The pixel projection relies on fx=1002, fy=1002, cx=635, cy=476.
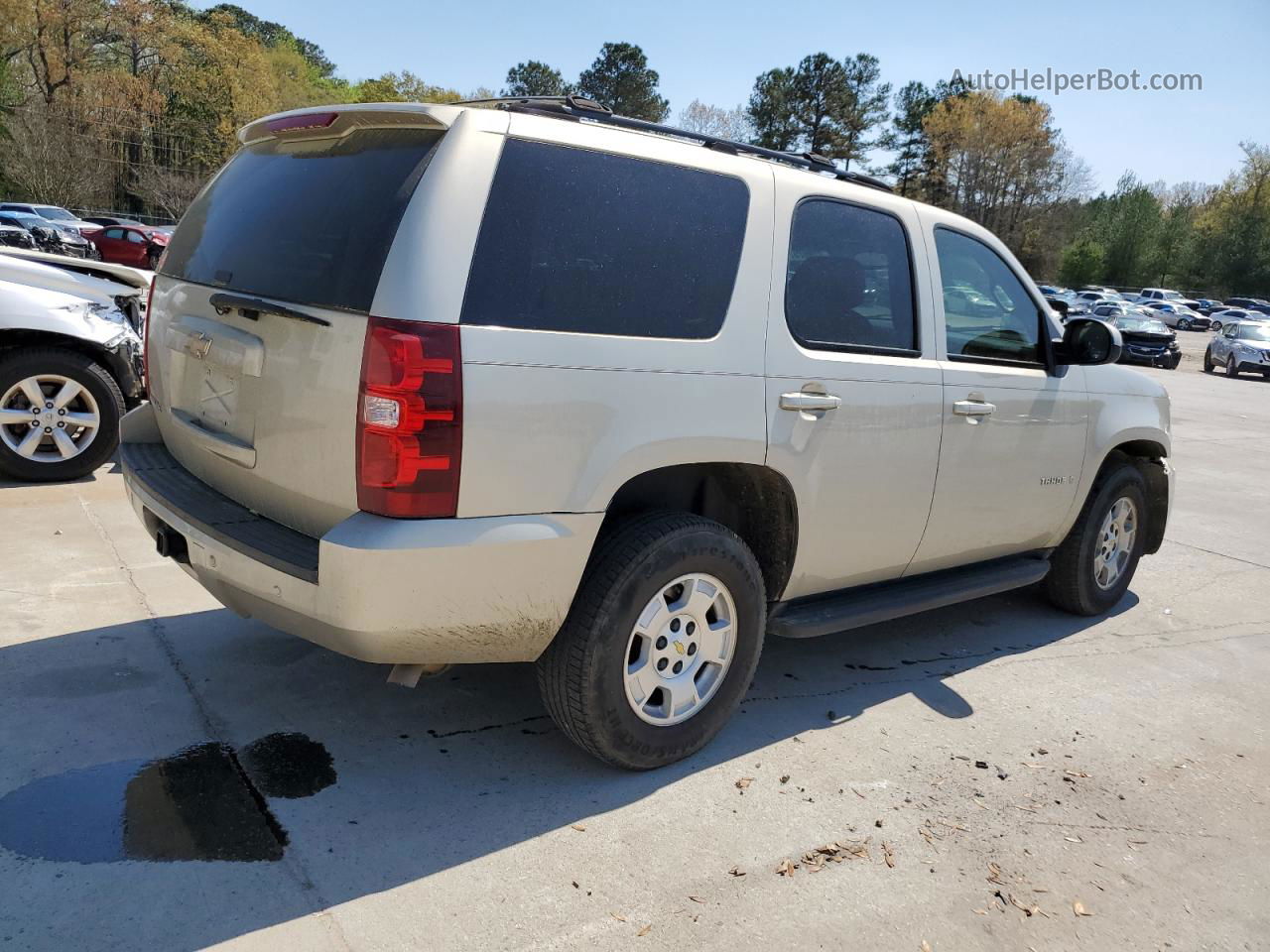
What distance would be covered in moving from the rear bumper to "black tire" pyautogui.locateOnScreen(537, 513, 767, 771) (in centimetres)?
11

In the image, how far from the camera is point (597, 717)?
3.07 m

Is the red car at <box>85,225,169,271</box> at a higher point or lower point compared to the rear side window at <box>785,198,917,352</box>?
higher

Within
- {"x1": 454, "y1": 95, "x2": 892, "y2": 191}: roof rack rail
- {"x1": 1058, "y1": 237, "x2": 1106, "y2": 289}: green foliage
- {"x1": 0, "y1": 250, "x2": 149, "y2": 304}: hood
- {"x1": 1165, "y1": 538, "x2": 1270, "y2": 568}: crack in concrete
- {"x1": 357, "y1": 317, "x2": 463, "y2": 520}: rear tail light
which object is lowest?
{"x1": 1165, "y1": 538, "x2": 1270, "y2": 568}: crack in concrete

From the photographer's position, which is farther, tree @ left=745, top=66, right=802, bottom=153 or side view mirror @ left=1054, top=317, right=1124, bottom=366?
tree @ left=745, top=66, right=802, bottom=153

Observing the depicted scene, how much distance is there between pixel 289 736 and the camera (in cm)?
338

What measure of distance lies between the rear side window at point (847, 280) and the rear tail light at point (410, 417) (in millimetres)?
1340

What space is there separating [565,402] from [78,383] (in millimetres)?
4699

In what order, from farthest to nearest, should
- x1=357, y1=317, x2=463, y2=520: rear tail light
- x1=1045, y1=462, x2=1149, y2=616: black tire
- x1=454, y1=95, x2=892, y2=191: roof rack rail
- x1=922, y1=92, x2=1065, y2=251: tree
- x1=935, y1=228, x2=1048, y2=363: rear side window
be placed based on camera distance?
x1=922, y1=92, x2=1065, y2=251: tree, x1=1045, y1=462, x2=1149, y2=616: black tire, x1=935, y1=228, x2=1048, y2=363: rear side window, x1=454, y1=95, x2=892, y2=191: roof rack rail, x1=357, y1=317, x2=463, y2=520: rear tail light

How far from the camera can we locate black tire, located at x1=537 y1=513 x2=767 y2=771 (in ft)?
9.88

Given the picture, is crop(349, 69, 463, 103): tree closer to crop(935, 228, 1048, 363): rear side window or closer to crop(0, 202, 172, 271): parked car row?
crop(0, 202, 172, 271): parked car row

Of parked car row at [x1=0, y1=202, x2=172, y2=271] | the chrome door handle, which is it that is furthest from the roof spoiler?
parked car row at [x1=0, y1=202, x2=172, y2=271]

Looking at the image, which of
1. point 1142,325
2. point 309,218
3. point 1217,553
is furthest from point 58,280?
point 1142,325

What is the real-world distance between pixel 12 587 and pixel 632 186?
11.3 ft

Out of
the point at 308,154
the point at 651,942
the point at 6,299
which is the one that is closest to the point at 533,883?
the point at 651,942
